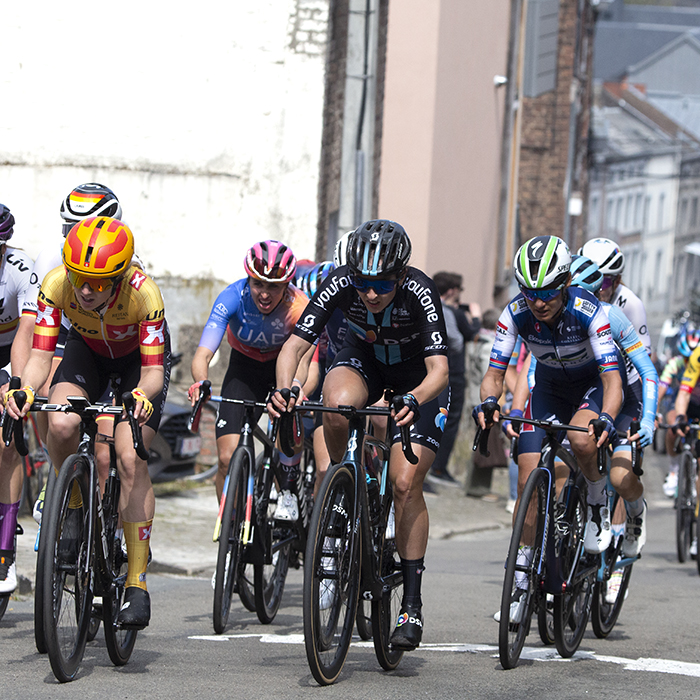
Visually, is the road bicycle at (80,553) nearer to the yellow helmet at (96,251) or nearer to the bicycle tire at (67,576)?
the bicycle tire at (67,576)

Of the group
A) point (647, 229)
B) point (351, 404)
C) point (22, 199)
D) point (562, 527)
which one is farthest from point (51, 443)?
point (647, 229)

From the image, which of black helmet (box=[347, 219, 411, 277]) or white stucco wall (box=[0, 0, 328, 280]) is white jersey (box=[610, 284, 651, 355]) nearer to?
black helmet (box=[347, 219, 411, 277])

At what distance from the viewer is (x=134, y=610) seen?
562 centimetres

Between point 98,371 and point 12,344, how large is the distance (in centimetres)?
73

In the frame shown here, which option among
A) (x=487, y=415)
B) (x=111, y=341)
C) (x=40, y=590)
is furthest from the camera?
(x=487, y=415)

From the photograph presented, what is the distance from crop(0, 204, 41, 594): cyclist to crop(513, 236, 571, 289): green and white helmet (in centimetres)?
248

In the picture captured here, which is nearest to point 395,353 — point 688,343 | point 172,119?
point 688,343

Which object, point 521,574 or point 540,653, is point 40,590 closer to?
point 521,574

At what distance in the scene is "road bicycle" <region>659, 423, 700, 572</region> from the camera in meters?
11.5

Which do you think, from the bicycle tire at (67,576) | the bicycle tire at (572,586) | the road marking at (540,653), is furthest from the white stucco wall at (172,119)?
the bicycle tire at (67,576)

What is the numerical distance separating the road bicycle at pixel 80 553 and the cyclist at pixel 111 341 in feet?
0.28

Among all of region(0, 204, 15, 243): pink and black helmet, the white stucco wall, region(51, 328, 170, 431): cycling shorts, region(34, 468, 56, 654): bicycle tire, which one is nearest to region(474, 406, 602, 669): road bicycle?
region(51, 328, 170, 431): cycling shorts

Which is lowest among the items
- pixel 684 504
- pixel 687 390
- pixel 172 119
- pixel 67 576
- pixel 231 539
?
pixel 684 504

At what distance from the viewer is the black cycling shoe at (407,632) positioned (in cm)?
572
